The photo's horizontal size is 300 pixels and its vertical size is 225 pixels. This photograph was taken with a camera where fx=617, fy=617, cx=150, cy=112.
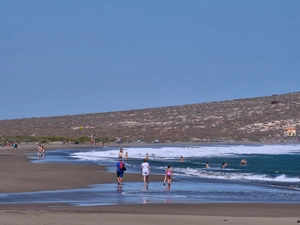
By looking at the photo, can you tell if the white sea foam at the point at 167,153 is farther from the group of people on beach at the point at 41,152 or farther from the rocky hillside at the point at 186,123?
the rocky hillside at the point at 186,123

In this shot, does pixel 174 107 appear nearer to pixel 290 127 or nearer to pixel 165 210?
pixel 290 127

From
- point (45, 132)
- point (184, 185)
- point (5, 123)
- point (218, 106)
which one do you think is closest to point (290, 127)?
point (218, 106)

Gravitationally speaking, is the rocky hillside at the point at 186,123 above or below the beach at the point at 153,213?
above

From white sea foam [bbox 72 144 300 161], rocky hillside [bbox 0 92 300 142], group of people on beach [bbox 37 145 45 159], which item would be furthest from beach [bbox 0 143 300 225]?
rocky hillside [bbox 0 92 300 142]

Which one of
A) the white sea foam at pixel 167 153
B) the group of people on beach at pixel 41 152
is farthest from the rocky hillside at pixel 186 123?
the group of people on beach at pixel 41 152

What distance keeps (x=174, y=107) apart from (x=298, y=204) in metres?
122

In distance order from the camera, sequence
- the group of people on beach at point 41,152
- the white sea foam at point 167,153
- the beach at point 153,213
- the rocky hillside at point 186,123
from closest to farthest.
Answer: the beach at point 153,213
the group of people on beach at point 41,152
the white sea foam at point 167,153
the rocky hillside at point 186,123

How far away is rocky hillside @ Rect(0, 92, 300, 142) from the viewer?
340 feet

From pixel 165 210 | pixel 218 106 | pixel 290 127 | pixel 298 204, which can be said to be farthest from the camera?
pixel 218 106

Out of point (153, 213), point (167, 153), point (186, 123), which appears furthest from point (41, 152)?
point (186, 123)

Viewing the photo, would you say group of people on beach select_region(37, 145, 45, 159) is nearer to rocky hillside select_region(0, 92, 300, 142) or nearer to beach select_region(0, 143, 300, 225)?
beach select_region(0, 143, 300, 225)

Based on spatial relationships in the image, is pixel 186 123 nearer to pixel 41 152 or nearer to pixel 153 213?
pixel 41 152

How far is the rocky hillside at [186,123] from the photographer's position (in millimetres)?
103500

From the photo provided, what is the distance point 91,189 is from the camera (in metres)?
24.9
